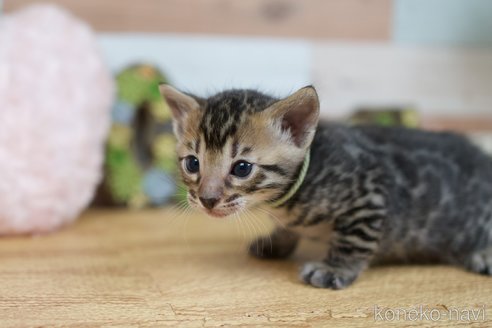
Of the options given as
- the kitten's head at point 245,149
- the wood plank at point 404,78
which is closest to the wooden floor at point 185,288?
the kitten's head at point 245,149

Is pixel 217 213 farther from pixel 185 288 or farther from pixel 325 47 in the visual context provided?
pixel 325 47

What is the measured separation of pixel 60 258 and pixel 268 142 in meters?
0.81

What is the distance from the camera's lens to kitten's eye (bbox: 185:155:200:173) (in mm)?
1676

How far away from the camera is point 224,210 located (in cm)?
158

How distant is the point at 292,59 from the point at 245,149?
173 centimetres

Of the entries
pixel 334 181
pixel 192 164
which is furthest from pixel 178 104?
pixel 334 181

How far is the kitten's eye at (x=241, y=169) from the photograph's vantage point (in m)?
1.60

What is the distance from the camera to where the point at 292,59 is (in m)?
3.22

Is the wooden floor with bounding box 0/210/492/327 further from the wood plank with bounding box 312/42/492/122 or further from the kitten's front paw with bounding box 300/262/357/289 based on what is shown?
the wood plank with bounding box 312/42/492/122

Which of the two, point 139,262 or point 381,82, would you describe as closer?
point 139,262

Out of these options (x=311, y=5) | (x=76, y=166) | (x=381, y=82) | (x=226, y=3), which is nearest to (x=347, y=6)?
(x=311, y=5)

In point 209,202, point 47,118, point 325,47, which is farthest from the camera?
point 325,47

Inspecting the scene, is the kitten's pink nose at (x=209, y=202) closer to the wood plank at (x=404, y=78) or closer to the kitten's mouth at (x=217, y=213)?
the kitten's mouth at (x=217, y=213)

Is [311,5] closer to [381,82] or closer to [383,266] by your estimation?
[381,82]
